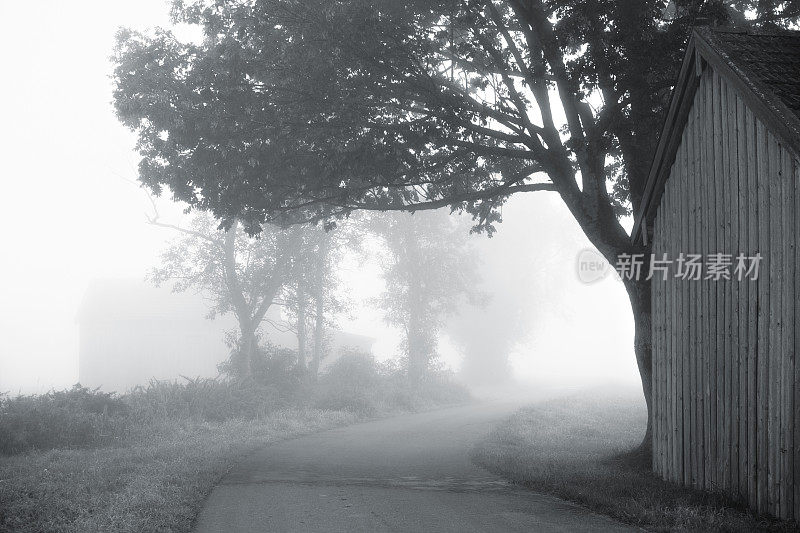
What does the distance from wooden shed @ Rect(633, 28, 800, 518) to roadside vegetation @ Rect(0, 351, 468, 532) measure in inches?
278

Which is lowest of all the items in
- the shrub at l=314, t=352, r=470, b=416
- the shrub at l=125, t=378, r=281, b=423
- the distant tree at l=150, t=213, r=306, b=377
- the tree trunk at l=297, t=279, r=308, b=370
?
the shrub at l=314, t=352, r=470, b=416

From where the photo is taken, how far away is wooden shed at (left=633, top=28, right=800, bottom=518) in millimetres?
8008

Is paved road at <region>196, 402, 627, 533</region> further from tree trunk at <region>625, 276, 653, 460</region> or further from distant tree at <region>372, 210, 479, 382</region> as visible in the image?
distant tree at <region>372, 210, 479, 382</region>

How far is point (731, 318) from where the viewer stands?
30.9 feet

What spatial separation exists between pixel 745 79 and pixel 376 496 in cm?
753

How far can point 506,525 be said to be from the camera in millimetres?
8344

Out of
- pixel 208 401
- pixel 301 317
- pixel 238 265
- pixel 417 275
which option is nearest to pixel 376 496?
pixel 208 401

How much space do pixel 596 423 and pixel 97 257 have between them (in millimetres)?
142291

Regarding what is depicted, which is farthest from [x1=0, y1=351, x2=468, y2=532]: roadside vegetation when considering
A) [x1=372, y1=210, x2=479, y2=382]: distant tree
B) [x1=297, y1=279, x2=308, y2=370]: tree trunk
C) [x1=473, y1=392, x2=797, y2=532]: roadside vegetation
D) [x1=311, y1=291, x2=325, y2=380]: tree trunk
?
[x1=372, y1=210, x2=479, y2=382]: distant tree

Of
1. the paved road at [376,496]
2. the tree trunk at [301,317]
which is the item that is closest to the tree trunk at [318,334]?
the tree trunk at [301,317]

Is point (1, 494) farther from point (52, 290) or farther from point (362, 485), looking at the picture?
point (52, 290)

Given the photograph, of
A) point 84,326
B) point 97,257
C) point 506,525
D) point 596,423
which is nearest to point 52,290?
point 97,257

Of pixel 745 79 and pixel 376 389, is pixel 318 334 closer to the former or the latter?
pixel 376 389

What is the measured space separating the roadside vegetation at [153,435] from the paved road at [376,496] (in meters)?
0.67
